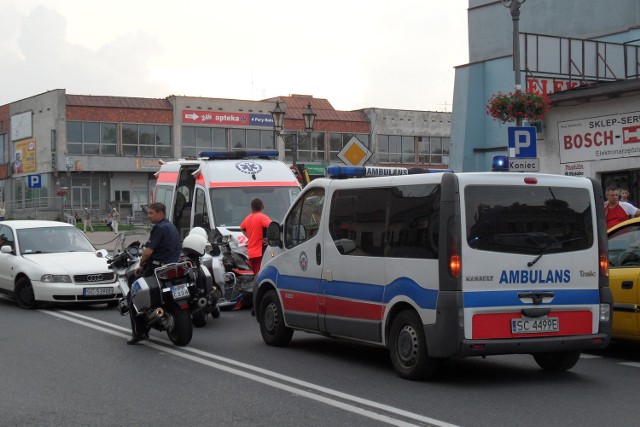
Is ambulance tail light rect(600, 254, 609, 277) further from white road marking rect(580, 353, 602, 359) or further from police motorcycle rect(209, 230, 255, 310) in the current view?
police motorcycle rect(209, 230, 255, 310)

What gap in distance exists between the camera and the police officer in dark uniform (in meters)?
12.9

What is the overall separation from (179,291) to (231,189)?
7023 mm

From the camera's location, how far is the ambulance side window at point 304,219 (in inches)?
466

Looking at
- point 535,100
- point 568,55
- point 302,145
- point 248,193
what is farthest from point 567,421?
point 302,145

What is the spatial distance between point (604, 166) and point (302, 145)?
6267 centimetres

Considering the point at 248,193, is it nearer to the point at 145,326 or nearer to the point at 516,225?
the point at 145,326

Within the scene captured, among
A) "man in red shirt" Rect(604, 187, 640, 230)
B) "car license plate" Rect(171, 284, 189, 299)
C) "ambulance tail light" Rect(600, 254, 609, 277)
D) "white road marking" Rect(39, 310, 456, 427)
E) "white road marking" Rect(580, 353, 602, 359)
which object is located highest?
"man in red shirt" Rect(604, 187, 640, 230)

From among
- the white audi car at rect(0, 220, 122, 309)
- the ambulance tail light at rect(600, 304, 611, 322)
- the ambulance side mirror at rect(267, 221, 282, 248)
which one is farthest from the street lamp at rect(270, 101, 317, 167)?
the ambulance tail light at rect(600, 304, 611, 322)

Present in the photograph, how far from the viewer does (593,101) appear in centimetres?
2452

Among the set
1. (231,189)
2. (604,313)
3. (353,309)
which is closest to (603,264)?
(604,313)

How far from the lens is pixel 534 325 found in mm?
9750

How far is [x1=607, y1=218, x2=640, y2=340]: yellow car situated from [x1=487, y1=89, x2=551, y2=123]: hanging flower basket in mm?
9992

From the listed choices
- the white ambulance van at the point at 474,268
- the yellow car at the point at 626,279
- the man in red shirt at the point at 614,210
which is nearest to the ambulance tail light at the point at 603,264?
the white ambulance van at the point at 474,268

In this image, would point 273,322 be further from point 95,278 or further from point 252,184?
point 252,184
